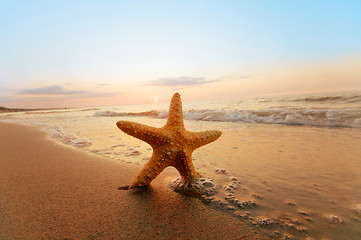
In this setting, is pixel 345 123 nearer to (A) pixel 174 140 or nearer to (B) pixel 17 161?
(A) pixel 174 140

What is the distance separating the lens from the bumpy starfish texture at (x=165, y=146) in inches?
86.5

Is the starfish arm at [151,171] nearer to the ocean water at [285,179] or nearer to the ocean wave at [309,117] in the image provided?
the ocean water at [285,179]

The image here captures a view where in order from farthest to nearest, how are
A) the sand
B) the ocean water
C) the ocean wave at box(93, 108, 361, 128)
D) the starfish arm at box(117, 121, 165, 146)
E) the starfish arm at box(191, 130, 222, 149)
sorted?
the ocean wave at box(93, 108, 361, 128) → the starfish arm at box(191, 130, 222, 149) → the starfish arm at box(117, 121, 165, 146) → the ocean water → the sand

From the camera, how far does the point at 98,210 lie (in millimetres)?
1898

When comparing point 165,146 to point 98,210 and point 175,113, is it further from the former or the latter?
point 98,210

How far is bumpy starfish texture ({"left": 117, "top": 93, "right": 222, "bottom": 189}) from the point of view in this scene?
220 centimetres

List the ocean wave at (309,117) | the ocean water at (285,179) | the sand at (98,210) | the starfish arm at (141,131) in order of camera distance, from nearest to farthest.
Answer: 1. the sand at (98,210)
2. the ocean water at (285,179)
3. the starfish arm at (141,131)
4. the ocean wave at (309,117)

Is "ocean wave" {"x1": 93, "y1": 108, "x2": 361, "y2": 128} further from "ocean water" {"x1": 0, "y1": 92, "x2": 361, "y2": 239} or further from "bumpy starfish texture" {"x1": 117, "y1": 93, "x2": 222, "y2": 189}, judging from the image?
"bumpy starfish texture" {"x1": 117, "y1": 93, "x2": 222, "y2": 189}

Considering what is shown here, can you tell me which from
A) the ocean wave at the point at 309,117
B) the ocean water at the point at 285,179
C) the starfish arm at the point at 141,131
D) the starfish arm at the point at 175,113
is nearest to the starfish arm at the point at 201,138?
the starfish arm at the point at 175,113

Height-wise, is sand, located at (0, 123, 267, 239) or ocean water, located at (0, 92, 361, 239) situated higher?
sand, located at (0, 123, 267, 239)

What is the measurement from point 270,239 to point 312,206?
2.56ft

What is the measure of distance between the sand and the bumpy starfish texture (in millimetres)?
268

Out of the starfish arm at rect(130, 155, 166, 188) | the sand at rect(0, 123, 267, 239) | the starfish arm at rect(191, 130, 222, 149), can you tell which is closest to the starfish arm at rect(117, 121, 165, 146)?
the starfish arm at rect(130, 155, 166, 188)

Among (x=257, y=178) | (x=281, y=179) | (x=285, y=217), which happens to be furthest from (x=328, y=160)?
(x=285, y=217)
